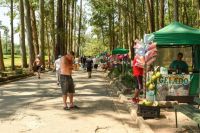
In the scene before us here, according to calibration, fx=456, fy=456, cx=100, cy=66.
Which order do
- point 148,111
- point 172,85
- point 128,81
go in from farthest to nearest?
1. point 128,81
2. point 172,85
3. point 148,111

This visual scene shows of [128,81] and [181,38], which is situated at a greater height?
[181,38]

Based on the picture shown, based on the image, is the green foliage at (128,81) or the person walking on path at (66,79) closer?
the person walking on path at (66,79)

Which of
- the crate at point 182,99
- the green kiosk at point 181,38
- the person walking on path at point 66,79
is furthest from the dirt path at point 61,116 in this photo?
the green kiosk at point 181,38

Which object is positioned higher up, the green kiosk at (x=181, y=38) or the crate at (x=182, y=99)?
the green kiosk at (x=181, y=38)

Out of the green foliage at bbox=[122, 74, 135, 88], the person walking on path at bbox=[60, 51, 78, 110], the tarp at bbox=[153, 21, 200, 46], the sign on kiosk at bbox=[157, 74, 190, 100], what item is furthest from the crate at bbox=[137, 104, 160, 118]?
the green foliage at bbox=[122, 74, 135, 88]

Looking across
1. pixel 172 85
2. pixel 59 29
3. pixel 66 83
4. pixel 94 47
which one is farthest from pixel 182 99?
pixel 94 47

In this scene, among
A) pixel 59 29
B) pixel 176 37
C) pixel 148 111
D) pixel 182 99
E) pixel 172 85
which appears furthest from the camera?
pixel 59 29

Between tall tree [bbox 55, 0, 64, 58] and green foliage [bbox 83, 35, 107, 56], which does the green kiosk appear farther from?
green foliage [bbox 83, 35, 107, 56]

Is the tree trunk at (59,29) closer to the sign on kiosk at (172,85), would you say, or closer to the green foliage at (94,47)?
the sign on kiosk at (172,85)

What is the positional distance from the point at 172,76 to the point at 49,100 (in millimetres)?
4924

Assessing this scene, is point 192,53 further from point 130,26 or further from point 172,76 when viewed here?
point 130,26

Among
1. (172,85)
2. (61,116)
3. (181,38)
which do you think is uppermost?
(181,38)

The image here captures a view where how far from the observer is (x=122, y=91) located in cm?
1948

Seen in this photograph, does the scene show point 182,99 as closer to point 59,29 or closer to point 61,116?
point 61,116
